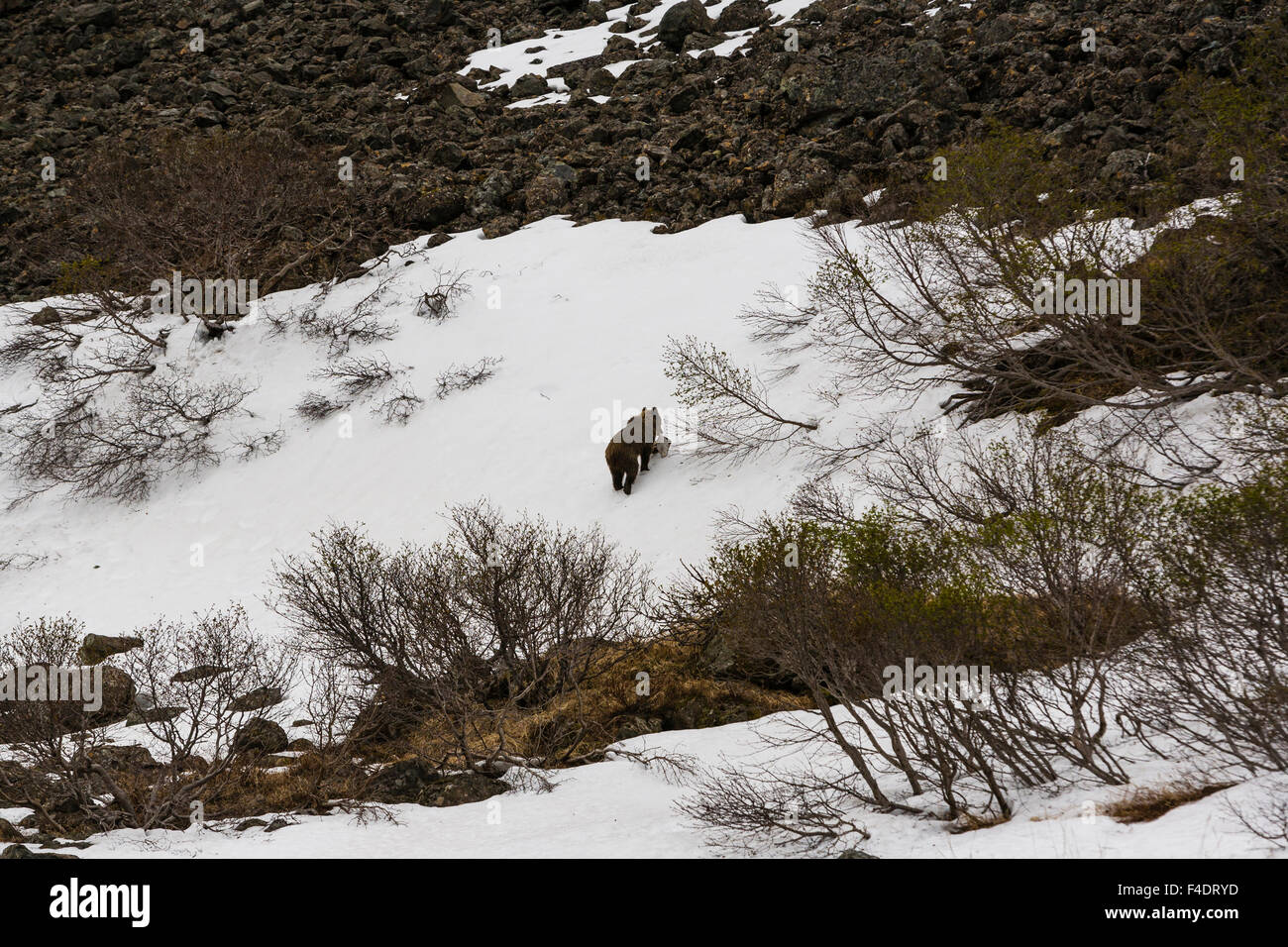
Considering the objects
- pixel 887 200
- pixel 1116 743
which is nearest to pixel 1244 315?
pixel 1116 743

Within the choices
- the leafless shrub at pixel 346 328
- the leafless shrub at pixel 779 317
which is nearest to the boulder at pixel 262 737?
the leafless shrub at pixel 779 317

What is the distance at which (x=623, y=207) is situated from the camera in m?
25.6

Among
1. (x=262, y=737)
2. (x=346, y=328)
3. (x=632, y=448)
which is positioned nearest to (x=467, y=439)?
(x=632, y=448)

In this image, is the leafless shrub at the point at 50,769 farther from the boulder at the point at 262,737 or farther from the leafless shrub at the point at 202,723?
the boulder at the point at 262,737

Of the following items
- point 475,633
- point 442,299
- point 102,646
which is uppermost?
point 442,299

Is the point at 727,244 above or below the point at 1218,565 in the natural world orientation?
above

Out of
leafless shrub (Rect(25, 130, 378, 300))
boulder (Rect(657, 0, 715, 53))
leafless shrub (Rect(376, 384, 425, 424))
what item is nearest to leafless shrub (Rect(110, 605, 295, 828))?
leafless shrub (Rect(376, 384, 425, 424))

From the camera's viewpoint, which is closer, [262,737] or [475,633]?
[262,737]

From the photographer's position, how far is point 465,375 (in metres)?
20.3

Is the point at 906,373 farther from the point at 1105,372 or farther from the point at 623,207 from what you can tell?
the point at 623,207

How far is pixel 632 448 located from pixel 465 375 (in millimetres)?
6362

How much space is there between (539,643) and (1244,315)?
11485 mm

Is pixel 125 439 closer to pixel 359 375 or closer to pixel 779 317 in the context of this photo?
pixel 359 375

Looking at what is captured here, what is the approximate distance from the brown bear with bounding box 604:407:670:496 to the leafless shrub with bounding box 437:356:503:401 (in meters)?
5.15
